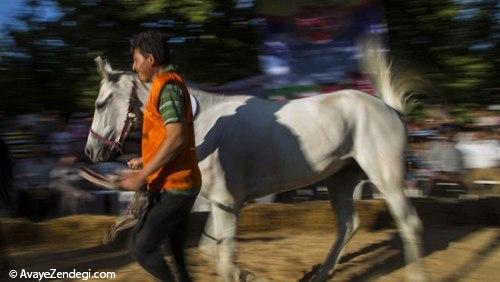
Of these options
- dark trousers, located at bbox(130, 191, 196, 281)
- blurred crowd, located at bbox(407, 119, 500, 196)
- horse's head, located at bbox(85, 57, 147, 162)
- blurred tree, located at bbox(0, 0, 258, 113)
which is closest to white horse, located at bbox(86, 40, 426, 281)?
horse's head, located at bbox(85, 57, 147, 162)

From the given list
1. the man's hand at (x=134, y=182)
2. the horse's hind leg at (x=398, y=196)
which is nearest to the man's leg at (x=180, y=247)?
the man's hand at (x=134, y=182)

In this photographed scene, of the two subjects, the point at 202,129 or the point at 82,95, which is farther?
the point at 82,95

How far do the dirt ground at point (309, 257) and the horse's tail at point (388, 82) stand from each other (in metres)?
1.52

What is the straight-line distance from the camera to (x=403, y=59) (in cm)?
823

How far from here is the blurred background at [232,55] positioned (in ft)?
25.6

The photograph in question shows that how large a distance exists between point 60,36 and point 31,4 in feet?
2.16

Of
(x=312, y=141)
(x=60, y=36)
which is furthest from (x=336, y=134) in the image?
(x=60, y=36)

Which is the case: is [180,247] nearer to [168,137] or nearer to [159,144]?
[159,144]

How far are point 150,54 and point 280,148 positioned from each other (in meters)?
1.85

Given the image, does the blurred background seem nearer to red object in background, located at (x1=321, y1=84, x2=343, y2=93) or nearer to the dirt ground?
red object in background, located at (x1=321, y1=84, x2=343, y2=93)

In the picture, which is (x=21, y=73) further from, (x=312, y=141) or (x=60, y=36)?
(x=312, y=141)

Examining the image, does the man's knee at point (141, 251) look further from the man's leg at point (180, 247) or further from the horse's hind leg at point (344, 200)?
the horse's hind leg at point (344, 200)

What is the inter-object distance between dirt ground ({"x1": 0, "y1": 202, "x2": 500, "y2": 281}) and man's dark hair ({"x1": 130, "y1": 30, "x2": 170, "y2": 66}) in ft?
7.49

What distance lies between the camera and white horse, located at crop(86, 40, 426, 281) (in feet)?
16.5
